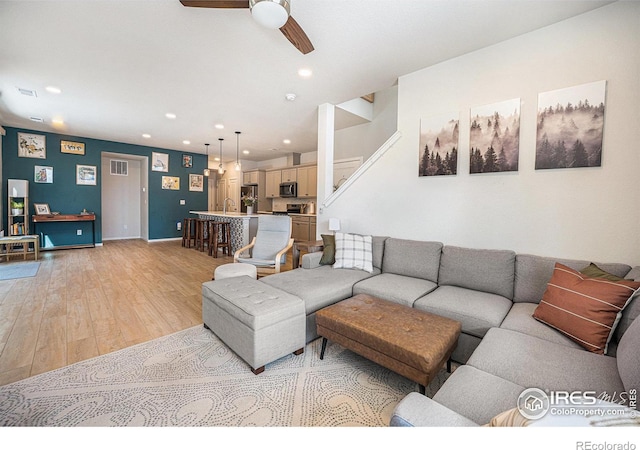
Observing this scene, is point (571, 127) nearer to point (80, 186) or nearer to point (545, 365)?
point (545, 365)

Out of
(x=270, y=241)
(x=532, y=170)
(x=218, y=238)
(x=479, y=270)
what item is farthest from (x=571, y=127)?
(x=218, y=238)

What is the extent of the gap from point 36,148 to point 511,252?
29.8 feet

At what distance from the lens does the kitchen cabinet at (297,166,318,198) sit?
23.5 feet

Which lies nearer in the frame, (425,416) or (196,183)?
(425,416)

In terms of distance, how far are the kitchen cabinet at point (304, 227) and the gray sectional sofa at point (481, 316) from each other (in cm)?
375

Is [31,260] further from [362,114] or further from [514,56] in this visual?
[514,56]

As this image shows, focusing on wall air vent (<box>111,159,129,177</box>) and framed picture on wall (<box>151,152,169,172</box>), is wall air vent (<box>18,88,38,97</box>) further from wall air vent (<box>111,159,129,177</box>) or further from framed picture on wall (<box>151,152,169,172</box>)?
wall air vent (<box>111,159,129,177</box>)

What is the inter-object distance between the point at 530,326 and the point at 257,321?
70.0 inches

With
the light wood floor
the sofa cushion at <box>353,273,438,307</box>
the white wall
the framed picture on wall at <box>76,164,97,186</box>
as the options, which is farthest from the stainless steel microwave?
the sofa cushion at <box>353,273,438,307</box>

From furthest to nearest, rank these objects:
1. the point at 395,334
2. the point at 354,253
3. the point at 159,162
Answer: the point at 159,162
the point at 354,253
the point at 395,334

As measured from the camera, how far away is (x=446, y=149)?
293cm

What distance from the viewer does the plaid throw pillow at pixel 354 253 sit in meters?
3.02

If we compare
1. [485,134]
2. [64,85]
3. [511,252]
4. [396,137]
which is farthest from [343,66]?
[64,85]

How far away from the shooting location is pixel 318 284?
2449 millimetres
